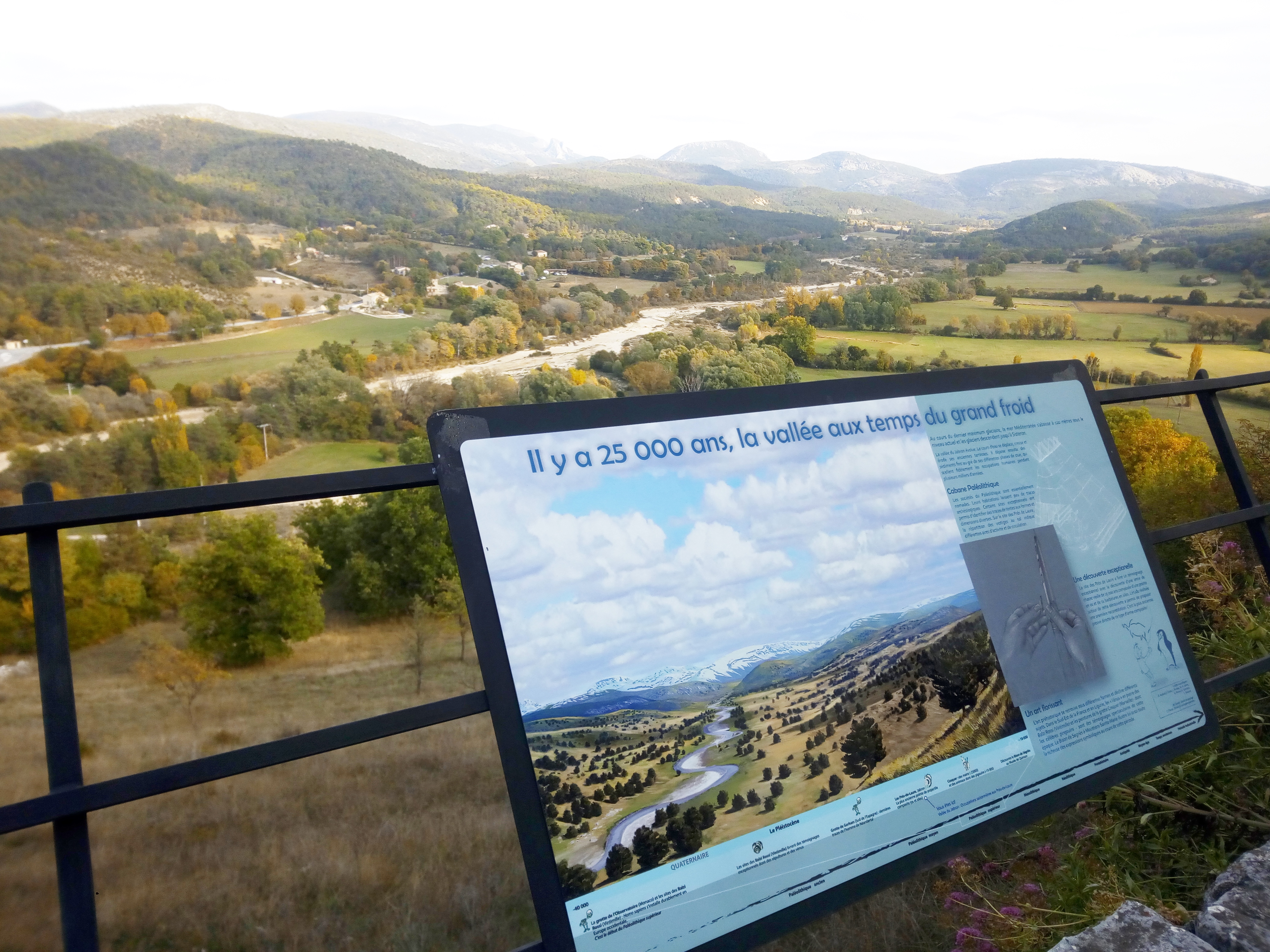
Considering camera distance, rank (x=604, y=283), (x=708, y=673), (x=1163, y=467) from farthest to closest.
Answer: (x=604, y=283), (x=1163, y=467), (x=708, y=673)

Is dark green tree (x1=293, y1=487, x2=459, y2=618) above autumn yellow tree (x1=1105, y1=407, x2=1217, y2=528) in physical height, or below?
above

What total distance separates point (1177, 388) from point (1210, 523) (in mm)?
415

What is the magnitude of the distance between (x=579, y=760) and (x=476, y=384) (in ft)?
52.4

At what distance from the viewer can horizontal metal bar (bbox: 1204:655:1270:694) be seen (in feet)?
4.93

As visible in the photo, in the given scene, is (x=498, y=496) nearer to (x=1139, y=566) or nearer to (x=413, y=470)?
(x=413, y=470)

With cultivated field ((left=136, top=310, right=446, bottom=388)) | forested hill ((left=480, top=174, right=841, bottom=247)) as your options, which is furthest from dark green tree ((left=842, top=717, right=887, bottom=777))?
forested hill ((left=480, top=174, right=841, bottom=247))

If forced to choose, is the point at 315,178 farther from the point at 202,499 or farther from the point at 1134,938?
the point at 1134,938

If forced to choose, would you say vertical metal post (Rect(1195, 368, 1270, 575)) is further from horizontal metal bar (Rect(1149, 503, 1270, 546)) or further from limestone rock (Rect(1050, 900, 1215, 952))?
limestone rock (Rect(1050, 900, 1215, 952))

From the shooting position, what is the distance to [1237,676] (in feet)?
5.11

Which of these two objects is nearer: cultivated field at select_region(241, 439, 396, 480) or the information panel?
the information panel

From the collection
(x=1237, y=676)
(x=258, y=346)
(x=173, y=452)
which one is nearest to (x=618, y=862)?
(x=1237, y=676)

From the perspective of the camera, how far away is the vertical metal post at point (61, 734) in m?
0.72

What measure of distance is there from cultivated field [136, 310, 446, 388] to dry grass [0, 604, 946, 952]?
21.2 ft

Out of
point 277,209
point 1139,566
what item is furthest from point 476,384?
point 1139,566
